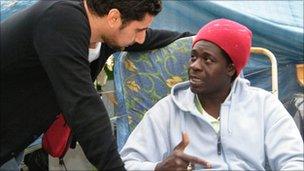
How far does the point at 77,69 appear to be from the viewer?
4.06ft

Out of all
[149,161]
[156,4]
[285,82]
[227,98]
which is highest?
[156,4]

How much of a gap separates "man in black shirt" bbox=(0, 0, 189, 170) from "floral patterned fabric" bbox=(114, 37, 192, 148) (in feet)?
2.37

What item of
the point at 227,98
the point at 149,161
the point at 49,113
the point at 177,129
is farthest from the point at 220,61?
the point at 49,113

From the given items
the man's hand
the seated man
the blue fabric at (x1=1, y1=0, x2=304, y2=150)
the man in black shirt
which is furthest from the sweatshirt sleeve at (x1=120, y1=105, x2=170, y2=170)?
the blue fabric at (x1=1, y1=0, x2=304, y2=150)

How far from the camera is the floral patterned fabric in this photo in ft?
7.11

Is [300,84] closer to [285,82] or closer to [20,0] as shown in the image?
[285,82]

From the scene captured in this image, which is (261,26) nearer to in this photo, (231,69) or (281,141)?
(231,69)

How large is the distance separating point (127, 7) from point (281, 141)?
2.64 feet

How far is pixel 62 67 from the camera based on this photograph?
1221 millimetres

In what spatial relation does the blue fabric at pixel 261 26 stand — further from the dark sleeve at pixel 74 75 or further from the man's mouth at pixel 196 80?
the dark sleeve at pixel 74 75

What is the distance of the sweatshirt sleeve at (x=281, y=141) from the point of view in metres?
1.62

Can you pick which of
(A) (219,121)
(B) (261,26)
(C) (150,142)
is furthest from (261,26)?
(C) (150,142)

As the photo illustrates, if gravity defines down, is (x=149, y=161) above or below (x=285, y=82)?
above

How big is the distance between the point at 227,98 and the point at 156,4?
0.64m
